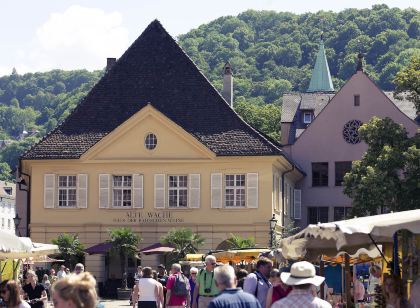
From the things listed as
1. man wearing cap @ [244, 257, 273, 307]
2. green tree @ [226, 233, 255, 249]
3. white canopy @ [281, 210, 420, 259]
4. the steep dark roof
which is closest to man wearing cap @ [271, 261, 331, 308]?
white canopy @ [281, 210, 420, 259]

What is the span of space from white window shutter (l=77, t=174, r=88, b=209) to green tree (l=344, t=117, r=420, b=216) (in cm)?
1339

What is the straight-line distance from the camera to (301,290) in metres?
12.7

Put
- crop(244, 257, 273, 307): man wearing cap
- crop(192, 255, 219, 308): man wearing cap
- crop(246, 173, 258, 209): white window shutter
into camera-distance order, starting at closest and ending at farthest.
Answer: crop(244, 257, 273, 307): man wearing cap → crop(192, 255, 219, 308): man wearing cap → crop(246, 173, 258, 209): white window shutter

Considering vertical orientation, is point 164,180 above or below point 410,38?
below

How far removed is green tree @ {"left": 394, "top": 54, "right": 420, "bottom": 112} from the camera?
51.6m

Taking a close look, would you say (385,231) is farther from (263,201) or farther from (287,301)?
(263,201)

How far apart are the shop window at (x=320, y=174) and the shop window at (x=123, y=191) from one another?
12846mm

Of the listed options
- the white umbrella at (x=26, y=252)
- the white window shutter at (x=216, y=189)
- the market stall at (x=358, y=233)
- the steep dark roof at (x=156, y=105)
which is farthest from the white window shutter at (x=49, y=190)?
the market stall at (x=358, y=233)

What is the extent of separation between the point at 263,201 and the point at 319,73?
4309cm

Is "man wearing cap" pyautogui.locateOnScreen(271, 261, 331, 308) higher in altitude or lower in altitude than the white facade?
lower

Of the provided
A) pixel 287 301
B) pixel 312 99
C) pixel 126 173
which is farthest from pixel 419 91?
pixel 287 301

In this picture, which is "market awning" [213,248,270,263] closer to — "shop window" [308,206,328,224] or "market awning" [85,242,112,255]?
"market awning" [85,242,112,255]

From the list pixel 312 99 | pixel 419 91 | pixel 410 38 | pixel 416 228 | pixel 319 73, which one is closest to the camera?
pixel 416 228

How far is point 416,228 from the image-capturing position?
15672 millimetres
